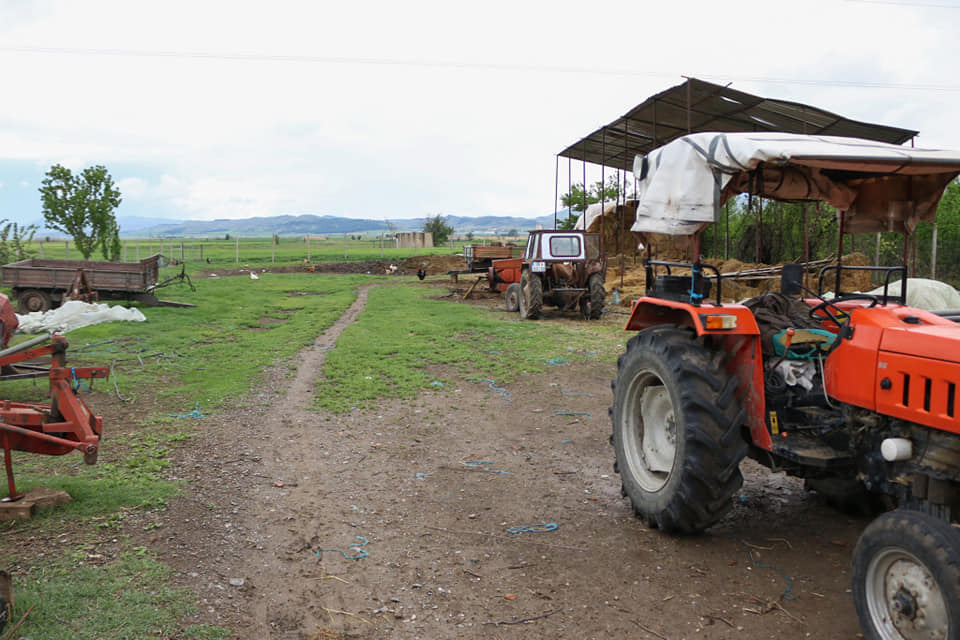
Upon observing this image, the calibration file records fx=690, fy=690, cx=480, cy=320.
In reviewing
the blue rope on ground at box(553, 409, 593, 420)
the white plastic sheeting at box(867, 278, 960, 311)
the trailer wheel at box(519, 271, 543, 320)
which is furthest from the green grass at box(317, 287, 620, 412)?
the white plastic sheeting at box(867, 278, 960, 311)

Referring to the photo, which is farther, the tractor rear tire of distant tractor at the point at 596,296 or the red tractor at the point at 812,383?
the tractor rear tire of distant tractor at the point at 596,296

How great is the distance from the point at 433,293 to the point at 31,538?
18582 mm

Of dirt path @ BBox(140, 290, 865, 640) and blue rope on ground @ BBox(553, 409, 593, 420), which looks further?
blue rope on ground @ BBox(553, 409, 593, 420)

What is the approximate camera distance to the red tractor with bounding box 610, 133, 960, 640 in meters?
2.94

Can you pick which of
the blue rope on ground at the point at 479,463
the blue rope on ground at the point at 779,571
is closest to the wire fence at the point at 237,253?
the blue rope on ground at the point at 479,463

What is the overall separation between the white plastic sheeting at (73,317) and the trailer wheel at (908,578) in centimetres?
1328

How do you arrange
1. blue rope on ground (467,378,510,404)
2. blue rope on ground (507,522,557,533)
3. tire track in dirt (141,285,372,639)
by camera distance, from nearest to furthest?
tire track in dirt (141,285,372,639) → blue rope on ground (507,522,557,533) → blue rope on ground (467,378,510,404)

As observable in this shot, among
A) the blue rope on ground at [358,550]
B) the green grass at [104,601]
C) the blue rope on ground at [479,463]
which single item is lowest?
A: the blue rope on ground at [479,463]

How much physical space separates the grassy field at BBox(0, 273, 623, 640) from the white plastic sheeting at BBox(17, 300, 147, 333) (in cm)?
50

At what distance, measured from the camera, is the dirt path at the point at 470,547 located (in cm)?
347

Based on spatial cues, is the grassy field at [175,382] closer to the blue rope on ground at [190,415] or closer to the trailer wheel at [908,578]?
the blue rope on ground at [190,415]

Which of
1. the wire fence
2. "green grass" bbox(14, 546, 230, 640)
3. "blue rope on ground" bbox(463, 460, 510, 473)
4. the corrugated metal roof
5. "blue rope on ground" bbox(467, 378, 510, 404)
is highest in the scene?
the corrugated metal roof

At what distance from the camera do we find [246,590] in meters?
3.73

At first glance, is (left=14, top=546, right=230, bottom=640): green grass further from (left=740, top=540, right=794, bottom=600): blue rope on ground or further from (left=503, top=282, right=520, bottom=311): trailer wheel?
(left=503, top=282, right=520, bottom=311): trailer wheel
